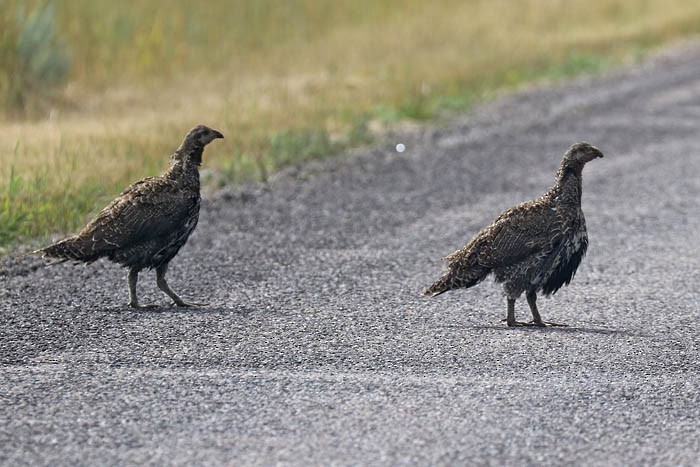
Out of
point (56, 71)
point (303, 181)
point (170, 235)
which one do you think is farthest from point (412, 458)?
point (56, 71)

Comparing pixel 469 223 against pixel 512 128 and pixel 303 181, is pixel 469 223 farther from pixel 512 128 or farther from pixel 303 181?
pixel 512 128

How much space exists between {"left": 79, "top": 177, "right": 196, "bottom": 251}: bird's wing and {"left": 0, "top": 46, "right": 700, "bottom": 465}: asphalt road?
0.42 meters

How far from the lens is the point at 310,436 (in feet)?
17.6

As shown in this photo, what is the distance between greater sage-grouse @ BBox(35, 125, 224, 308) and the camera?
296 inches

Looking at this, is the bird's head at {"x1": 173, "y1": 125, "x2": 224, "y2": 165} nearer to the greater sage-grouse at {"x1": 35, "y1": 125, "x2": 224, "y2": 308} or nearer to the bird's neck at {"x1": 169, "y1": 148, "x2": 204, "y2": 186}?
the bird's neck at {"x1": 169, "y1": 148, "x2": 204, "y2": 186}

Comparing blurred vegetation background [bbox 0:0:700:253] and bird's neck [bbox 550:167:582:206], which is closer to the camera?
bird's neck [bbox 550:167:582:206]

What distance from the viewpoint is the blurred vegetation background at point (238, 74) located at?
11770 mm

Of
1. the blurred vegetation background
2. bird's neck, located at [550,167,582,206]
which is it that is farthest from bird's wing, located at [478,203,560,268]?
the blurred vegetation background

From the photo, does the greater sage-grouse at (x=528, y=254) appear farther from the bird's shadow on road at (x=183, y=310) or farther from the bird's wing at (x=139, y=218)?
the bird's wing at (x=139, y=218)

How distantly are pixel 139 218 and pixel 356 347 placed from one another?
5.09 feet

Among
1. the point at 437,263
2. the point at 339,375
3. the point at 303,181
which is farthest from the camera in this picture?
the point at 303,181

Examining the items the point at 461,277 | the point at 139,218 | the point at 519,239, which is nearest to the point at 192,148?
the point at 139,218

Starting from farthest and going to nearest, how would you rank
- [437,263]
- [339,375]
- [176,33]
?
[176,33] → [437,263] → [339,375]

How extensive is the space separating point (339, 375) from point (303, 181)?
241 inches
